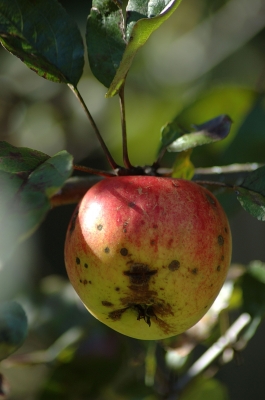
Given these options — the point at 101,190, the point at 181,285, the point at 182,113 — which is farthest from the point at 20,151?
the point at 182,113

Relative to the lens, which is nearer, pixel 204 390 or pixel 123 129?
pixel 123 129

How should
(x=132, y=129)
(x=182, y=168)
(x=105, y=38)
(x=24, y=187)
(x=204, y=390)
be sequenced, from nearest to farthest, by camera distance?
(x=24, y=187), (x=105, y=38), (x=182, y=168), (x=204, y=390), (x=132, y=129)

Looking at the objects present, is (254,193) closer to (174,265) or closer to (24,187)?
(174,265)

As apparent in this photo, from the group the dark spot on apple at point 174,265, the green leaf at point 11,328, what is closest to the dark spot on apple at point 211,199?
the dark spot on apple at point 174,265

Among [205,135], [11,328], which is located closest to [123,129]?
[205,135]

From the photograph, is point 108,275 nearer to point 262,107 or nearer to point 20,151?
point 20,151

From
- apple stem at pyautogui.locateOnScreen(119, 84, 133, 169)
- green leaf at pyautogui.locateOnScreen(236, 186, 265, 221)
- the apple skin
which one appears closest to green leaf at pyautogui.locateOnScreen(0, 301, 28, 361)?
the apple skin

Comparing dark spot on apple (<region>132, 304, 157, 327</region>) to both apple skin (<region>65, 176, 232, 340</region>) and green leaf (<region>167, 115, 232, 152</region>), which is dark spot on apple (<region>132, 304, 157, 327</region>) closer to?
apple skin (<region>65, 176, 232, 340</region>)
